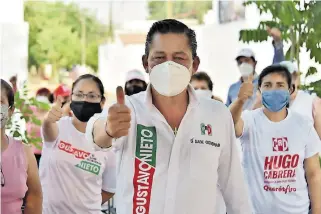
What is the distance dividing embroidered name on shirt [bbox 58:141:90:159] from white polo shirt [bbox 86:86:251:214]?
153 cm

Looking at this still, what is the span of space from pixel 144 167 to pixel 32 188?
34.1 inches

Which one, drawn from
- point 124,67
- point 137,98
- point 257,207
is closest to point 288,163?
point 257,207

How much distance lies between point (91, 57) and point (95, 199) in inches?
1691

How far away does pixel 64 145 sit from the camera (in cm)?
381

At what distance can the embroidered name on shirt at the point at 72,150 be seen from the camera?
12.5ft

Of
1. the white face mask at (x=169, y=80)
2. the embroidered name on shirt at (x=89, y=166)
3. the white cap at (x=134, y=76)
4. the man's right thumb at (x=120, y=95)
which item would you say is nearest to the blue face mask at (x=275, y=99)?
the embroidered name on shirt at (x=89, y=166)

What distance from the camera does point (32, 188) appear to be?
2.90 meters

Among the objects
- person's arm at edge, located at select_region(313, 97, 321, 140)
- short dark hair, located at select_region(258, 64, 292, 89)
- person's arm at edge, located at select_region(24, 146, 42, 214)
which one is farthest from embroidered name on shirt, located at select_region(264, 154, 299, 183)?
person's arm at edge, located at select_region(24, 146, 42, 214)

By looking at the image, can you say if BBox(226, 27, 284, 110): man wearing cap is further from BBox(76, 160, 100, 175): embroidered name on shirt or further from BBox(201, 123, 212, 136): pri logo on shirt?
BBox(201, 123, 212, 136): pri logo on shirt

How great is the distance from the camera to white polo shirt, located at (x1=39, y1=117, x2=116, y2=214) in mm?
3744

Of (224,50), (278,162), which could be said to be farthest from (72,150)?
(224,50)

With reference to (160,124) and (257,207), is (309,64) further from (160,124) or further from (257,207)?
(160,124)

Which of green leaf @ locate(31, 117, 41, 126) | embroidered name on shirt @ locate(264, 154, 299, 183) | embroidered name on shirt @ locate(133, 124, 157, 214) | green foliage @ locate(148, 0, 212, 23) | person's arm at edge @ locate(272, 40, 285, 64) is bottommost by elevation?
embroidered name on shirt @ locate(264, 154, 299, 183)

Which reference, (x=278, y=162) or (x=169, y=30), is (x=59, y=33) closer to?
(x=278, y=162)
